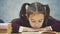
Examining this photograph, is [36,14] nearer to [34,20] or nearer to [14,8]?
[34,20]

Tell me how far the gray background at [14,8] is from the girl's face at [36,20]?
10 cm

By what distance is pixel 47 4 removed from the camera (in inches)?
56.7

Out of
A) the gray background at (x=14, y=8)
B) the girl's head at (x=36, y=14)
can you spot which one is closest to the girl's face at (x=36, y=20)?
the girl's head at (x=36, y=14)

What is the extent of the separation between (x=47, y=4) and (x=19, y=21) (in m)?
0.29

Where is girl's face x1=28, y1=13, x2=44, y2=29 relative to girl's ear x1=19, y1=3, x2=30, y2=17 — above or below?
below

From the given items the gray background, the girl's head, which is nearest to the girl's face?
the girl's head

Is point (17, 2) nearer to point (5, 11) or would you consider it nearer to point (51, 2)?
point (5, 11)

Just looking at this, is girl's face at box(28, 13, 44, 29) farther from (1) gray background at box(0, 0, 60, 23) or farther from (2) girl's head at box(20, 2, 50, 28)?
(1) gray background at box(0, 0, 60, 23)

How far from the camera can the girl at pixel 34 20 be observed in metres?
1.44

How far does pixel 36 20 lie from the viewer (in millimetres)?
1441

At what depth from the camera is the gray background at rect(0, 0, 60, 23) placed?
1.44 metres

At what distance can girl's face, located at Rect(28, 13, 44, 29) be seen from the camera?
1438 mm

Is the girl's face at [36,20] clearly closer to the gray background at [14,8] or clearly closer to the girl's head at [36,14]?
the girl's head at [36,14]

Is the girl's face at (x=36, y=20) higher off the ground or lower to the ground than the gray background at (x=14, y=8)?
lower
